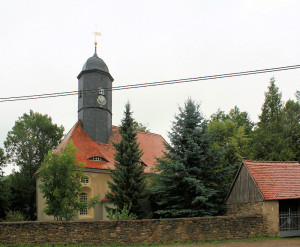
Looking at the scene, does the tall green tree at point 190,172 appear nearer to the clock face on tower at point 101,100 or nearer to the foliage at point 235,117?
the clock face on tower at point 101,100

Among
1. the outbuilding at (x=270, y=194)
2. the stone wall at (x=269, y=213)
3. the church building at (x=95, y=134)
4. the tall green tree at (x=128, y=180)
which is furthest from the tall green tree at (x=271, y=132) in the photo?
the tall green tree at (x=128, y=180)

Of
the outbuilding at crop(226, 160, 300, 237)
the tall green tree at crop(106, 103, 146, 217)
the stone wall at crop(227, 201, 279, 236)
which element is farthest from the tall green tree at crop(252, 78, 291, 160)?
the tall green tree at crop(106, 103, 146, 217)

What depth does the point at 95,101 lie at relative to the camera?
27109 mm

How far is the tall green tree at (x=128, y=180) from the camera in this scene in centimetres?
1952

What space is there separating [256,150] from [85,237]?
764 inches

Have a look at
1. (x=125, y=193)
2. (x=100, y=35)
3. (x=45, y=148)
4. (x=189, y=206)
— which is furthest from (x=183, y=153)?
(x=45, y=148)

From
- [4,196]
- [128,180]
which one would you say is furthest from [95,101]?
[4,196]

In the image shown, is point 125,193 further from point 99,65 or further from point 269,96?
point 269,96

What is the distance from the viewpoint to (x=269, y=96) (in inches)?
1209

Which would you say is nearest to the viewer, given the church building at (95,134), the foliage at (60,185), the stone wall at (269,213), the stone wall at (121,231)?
the stone wall at (121,231)

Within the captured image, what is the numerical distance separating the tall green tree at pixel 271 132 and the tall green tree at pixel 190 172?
9725mm

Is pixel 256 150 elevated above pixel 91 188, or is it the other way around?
pixel 256 150

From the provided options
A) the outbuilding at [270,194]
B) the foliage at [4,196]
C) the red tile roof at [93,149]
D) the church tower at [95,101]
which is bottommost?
the foliage at [4,196]

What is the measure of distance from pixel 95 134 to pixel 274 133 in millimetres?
16927
